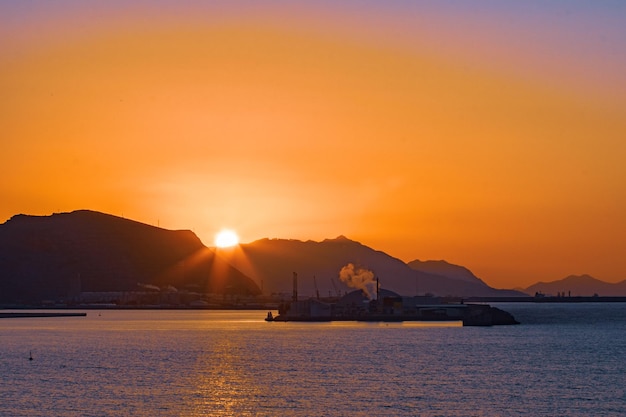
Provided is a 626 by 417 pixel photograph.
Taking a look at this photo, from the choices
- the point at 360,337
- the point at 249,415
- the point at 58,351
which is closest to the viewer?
the point at 249,415

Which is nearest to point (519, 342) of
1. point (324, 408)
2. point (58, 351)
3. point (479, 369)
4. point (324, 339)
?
point (324, 339)

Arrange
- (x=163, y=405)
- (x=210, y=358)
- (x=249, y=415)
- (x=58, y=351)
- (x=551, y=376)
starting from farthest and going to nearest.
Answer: (x=58, y=351) < (x=210, y=358) < (x=551, y=376) < (x=163, y=405) < (x=249, y=415)

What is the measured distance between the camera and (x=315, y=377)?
312ft

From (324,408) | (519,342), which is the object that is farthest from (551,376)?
(519,342)

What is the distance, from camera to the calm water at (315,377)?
74.2 m

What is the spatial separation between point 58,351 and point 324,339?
43284 mm

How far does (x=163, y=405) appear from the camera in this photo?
7531 cm

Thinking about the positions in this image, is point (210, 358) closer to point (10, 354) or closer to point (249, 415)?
point (10, 354)

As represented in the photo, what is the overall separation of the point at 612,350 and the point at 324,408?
74142 mm

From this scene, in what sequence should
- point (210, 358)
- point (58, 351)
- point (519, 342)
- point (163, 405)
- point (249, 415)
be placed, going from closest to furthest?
point (249, 415) < point (163, 405) < point (210, 358) < point (58, 351) < point (519, 342)

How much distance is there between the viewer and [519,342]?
154m

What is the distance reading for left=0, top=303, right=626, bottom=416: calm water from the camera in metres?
74.2

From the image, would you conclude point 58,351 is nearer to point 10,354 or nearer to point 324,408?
point 10,354

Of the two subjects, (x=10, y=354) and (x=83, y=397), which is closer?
(x=83, y=397)
